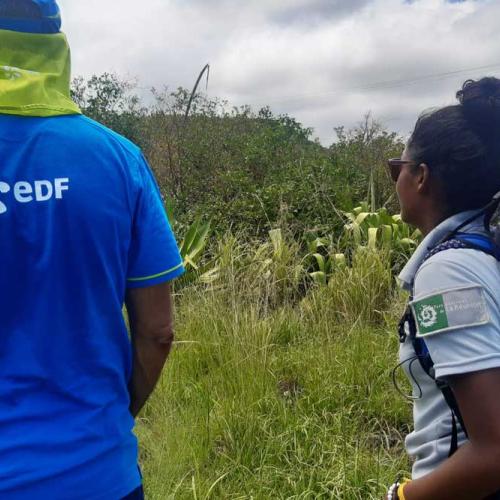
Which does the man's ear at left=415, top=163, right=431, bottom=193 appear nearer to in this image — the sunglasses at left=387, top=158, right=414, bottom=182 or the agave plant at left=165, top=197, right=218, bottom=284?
the sunglasses at left=387, top=158, right=414, bottom=182

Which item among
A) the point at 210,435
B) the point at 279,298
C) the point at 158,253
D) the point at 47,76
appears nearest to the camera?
the point at 47,76

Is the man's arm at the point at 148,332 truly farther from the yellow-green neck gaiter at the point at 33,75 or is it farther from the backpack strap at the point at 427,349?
the backpack strap at the point at 427,349

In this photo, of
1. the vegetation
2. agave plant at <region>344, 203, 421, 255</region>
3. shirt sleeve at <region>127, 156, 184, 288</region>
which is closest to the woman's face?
shirt sleeve at <region>127, 156, 184, 288</region>

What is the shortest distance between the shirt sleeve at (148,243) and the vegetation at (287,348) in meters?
1.67

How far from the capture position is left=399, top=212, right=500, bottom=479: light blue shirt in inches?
44.4

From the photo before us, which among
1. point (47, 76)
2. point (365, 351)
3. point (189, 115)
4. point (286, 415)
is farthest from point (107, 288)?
point (189, 115)

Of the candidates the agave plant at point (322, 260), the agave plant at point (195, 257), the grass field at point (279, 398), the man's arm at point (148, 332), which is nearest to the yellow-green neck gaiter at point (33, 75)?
the man's arm at point (148, 332)

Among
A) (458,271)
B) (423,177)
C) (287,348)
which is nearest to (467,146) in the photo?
(423,177)

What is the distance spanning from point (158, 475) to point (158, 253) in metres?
1.89

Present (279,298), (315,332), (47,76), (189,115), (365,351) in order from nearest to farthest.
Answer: (47,76), (365,351), (315,332), (279,298), (189,115)

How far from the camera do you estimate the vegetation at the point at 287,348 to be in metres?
2.90

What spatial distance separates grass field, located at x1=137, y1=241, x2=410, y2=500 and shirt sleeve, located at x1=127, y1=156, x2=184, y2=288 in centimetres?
165

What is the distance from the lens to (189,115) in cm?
1086

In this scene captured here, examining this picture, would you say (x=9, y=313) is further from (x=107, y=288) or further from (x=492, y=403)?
(x=492, y=403)
